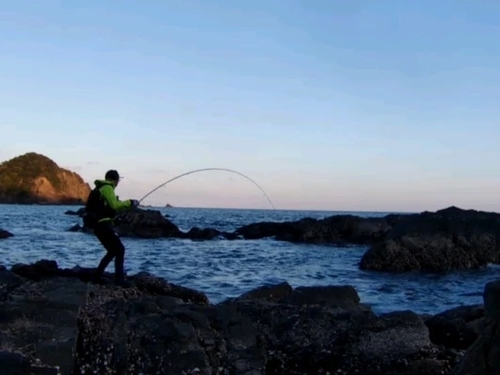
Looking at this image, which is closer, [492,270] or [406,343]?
[406,343]

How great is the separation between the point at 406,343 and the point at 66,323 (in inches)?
190

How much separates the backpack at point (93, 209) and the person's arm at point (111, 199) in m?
0.13

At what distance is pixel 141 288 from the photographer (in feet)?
39.3

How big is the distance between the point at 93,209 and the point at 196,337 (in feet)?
12.4

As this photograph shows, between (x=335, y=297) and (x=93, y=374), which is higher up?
(x=335, y=297)

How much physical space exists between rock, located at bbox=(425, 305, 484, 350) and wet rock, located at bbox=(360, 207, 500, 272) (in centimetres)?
1673

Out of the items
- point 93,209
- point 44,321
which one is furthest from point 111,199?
point 44,321

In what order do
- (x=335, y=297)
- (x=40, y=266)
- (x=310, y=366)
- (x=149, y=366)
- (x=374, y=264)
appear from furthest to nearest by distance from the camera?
(x=374, y=264) < (x=40, y=266) < (x=335, y=297) < (x=310, y=366) < (x=149, y=366)

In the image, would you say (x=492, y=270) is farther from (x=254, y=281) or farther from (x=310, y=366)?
(x=310, y=366)

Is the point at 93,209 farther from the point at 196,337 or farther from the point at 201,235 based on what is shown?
the point at 201,235

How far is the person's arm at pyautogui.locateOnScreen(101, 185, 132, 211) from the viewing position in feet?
35.9

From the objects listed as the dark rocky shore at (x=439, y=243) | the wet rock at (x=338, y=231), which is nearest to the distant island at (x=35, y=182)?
the wet rock at (x=338, y=231)

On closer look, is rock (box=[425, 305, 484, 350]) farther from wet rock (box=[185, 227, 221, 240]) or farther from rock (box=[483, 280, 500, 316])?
wet rock (box=[185, 227, 221, 240])

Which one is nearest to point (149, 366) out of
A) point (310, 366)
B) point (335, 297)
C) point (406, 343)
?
point (310, 366)
